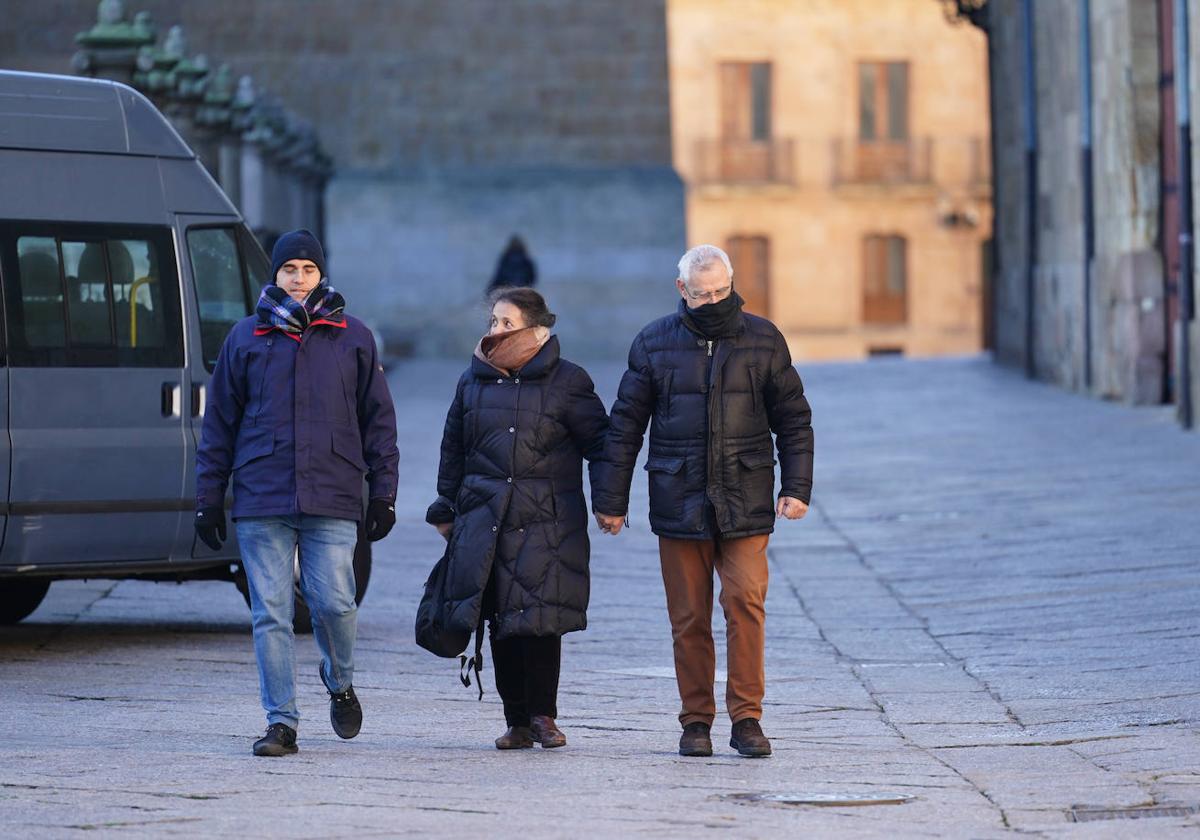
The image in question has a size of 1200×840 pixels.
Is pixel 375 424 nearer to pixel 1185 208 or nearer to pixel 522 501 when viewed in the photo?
pixel 522 501

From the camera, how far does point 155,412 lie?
1032 cm

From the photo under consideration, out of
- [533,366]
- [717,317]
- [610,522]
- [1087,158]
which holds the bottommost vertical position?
[610,522]

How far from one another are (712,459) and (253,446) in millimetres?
1454

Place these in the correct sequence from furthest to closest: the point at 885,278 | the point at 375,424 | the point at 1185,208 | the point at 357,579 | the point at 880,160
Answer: the point at 885,278 < the point at 880,160 < the point at 1185,208 < the point at 357,579 < the point at 375,424

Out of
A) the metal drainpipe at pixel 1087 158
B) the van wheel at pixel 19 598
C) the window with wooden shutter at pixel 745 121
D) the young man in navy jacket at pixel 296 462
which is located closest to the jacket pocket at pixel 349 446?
the young man in navy jacket at pixel 296 462

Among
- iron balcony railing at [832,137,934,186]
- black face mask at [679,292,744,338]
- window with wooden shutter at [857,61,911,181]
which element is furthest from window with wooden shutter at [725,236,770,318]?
black face mask at [679,292,744,338]

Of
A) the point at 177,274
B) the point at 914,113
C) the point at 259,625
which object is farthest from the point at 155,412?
the point at 914,113

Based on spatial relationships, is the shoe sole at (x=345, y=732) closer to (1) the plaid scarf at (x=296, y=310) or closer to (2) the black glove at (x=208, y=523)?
(2) the black glove at (x=208, y=523)

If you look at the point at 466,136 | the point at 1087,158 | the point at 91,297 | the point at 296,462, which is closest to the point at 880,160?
the point at 466,136

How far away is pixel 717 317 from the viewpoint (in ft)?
25.8

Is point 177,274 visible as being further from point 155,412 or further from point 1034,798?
point 1034,798

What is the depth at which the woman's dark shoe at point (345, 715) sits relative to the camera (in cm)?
797

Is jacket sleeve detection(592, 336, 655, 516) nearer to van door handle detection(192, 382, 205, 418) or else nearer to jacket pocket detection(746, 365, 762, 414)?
jacket pocket detection(746, 365, 762, 414)

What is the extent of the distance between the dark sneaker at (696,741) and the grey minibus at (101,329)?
3135 mm
